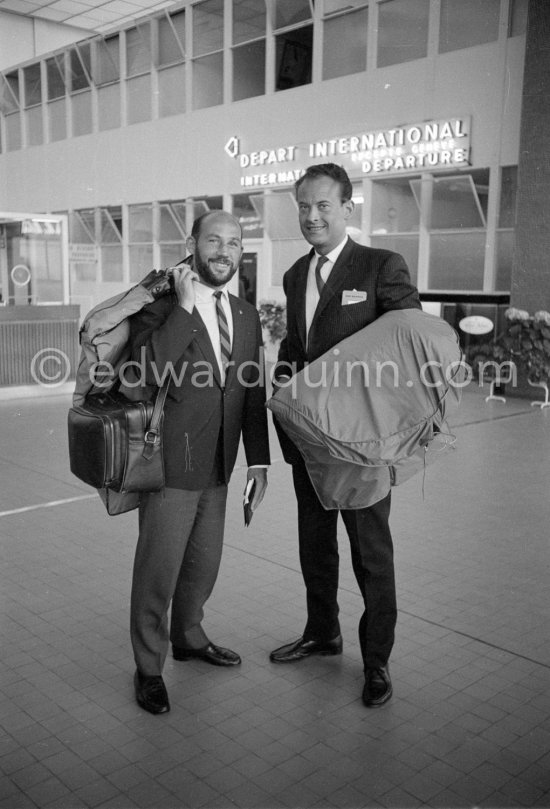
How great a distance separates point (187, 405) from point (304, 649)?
1236mm

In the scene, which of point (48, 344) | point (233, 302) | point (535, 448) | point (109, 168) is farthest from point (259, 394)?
point (109, 168)

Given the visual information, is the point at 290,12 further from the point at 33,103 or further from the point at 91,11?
the point at 33,103

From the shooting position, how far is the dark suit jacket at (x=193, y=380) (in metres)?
2.82

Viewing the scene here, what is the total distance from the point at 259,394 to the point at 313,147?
42.9 feet

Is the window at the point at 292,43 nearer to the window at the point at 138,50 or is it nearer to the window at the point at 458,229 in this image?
the window at the point at 458,229

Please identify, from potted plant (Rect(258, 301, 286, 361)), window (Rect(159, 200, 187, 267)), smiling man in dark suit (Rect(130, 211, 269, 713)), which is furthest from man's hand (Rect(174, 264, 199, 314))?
window (Rect(159, 200, 187, 267))

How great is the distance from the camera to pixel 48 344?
37.1 ft

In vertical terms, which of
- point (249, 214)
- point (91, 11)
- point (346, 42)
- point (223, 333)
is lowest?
point (223, 333)

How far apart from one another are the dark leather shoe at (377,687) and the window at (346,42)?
44.2 ft

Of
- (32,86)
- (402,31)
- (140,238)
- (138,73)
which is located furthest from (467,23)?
(32,86)

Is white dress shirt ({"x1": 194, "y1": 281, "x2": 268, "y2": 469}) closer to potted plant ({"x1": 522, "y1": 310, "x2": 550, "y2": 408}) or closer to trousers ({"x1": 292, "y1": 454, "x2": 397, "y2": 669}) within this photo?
trousers ({"x1": 292, "y1": 454, "x2": 397, "y2": 669})

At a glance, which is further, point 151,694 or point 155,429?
point 151,694

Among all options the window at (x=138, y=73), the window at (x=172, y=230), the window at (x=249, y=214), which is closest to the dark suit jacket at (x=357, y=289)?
the window at (x=249, y=214)

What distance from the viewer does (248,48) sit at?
54.4 ft
